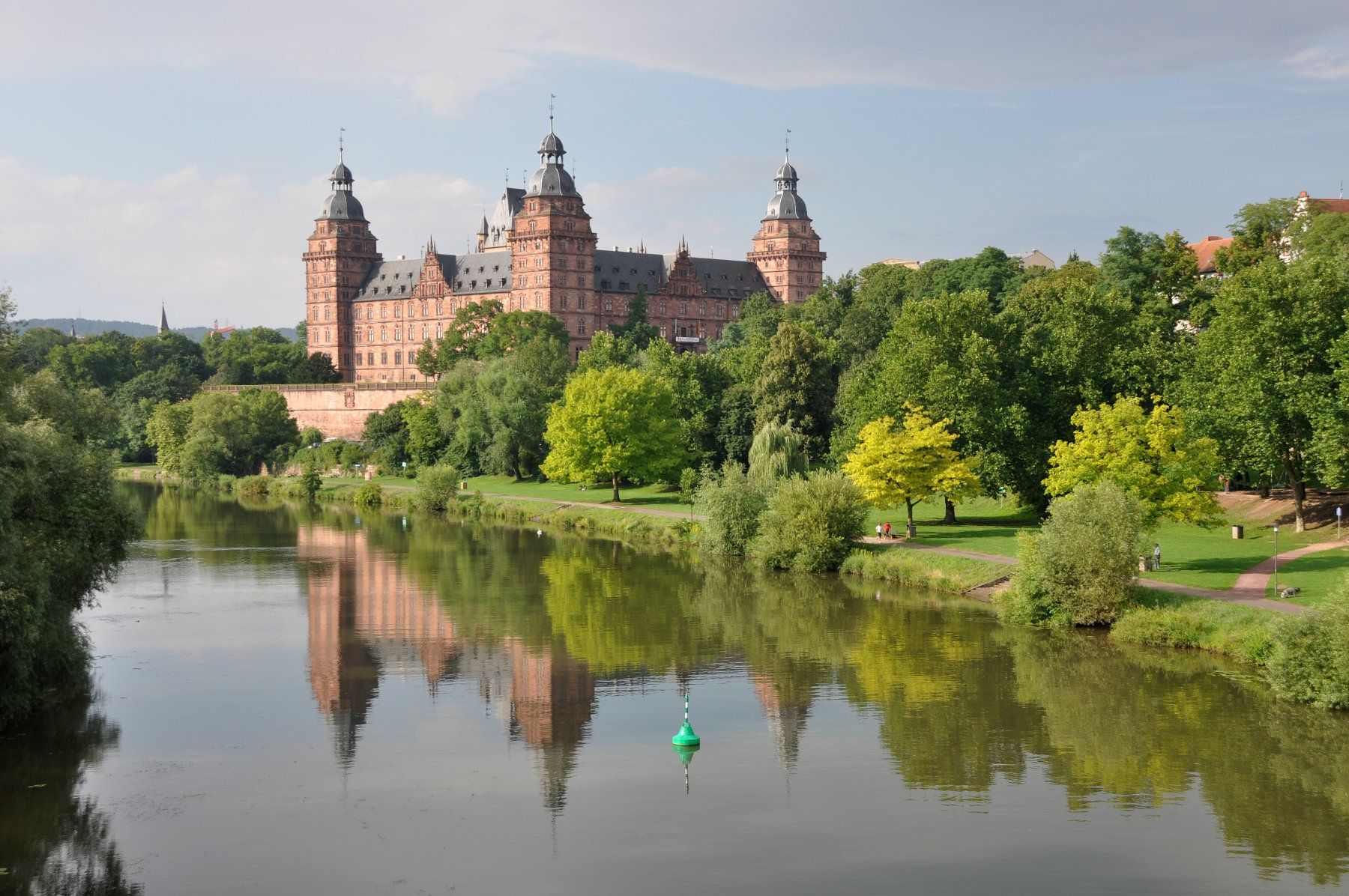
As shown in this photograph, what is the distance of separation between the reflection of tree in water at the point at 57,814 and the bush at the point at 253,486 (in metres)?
55.1

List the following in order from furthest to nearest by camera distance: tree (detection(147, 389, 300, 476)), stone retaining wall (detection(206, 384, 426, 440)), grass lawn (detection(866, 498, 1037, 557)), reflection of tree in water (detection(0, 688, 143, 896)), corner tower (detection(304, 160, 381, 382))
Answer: corner tower (detection(304, 160, 381, 382))
stone retaining wall (detection(206, 384, 426, 440))
tree (detection(147, 389, 300, 476))
grass lawn (detection(866, 498, 1037, 557))
reflection of tree in water (detection(0, 688, 143, 896))

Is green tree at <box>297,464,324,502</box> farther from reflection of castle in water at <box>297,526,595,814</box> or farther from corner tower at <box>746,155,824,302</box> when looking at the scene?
corner tower at <box>746,155,824,302</box>

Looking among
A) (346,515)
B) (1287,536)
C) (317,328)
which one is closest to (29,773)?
(1287,536)

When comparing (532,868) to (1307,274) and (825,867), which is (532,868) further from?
(1307,274)

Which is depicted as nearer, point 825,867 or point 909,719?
point 825,867

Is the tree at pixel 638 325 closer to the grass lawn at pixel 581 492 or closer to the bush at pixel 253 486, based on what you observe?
the bush at pixel 253 486

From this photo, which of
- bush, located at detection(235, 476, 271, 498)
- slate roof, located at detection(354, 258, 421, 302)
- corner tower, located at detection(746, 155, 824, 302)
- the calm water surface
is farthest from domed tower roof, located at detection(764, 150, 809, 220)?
the calm water surface

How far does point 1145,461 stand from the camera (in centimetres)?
3706

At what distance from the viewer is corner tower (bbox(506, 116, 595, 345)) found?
118 meters

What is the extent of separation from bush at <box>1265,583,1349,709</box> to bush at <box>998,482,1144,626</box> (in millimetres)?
6067

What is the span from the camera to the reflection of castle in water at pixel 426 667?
80.5 ft

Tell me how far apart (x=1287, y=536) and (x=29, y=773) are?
108 feet

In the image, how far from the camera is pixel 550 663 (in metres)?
30.5

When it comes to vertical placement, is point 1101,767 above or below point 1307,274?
below
